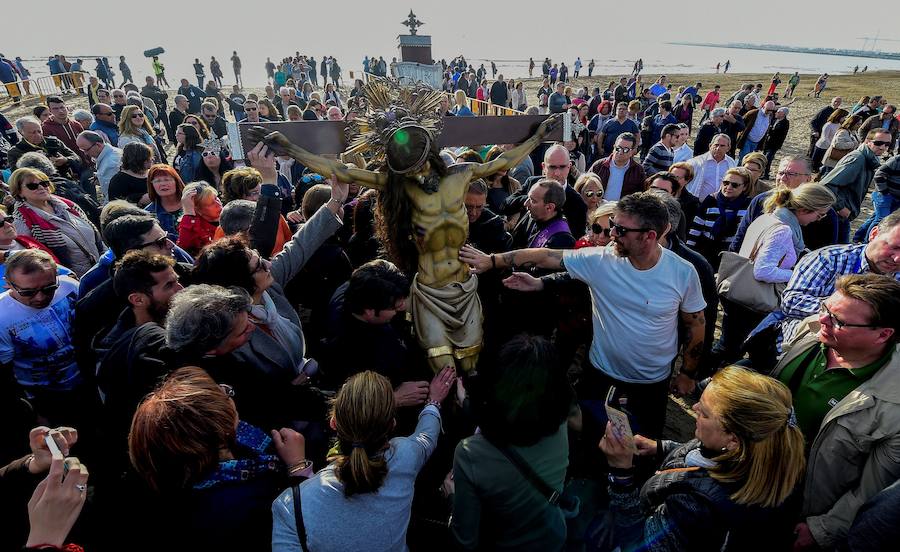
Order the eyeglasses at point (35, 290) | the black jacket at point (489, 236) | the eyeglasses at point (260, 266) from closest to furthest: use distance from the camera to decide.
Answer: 1. the eyeglasses at point (260, 266)
2. the eyeglasses at point (35, 290)
3. the black jacket at point (489, 236)

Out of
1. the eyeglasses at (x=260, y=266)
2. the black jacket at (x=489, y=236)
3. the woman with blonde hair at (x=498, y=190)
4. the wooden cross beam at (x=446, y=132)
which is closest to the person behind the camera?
the eyeglasses at (x=260, y=266)

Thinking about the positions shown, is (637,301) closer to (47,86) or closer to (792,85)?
(47,86)

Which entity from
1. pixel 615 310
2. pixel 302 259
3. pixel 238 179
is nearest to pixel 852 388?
pixel 615 310

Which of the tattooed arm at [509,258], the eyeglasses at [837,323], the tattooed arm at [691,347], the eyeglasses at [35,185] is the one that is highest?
the eyeglasses at [35,185]

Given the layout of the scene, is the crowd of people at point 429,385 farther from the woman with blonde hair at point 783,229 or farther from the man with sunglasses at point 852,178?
the man with sunglasses at point 852,178

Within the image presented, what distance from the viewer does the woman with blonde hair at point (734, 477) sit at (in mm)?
1648

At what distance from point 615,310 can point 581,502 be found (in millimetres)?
1236

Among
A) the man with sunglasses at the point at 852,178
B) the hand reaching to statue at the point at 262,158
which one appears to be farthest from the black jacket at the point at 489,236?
the man with sunglasses at the point at 852,178

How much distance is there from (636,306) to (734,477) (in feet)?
4.10

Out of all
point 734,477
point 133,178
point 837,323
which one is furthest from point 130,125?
point 837,323

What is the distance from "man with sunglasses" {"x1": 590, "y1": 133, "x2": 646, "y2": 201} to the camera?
6098mm

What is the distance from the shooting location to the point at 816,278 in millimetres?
2826

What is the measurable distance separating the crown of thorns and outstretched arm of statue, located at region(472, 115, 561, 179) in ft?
1.34

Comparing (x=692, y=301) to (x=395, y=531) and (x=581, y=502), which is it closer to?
(x=581, y=502)
